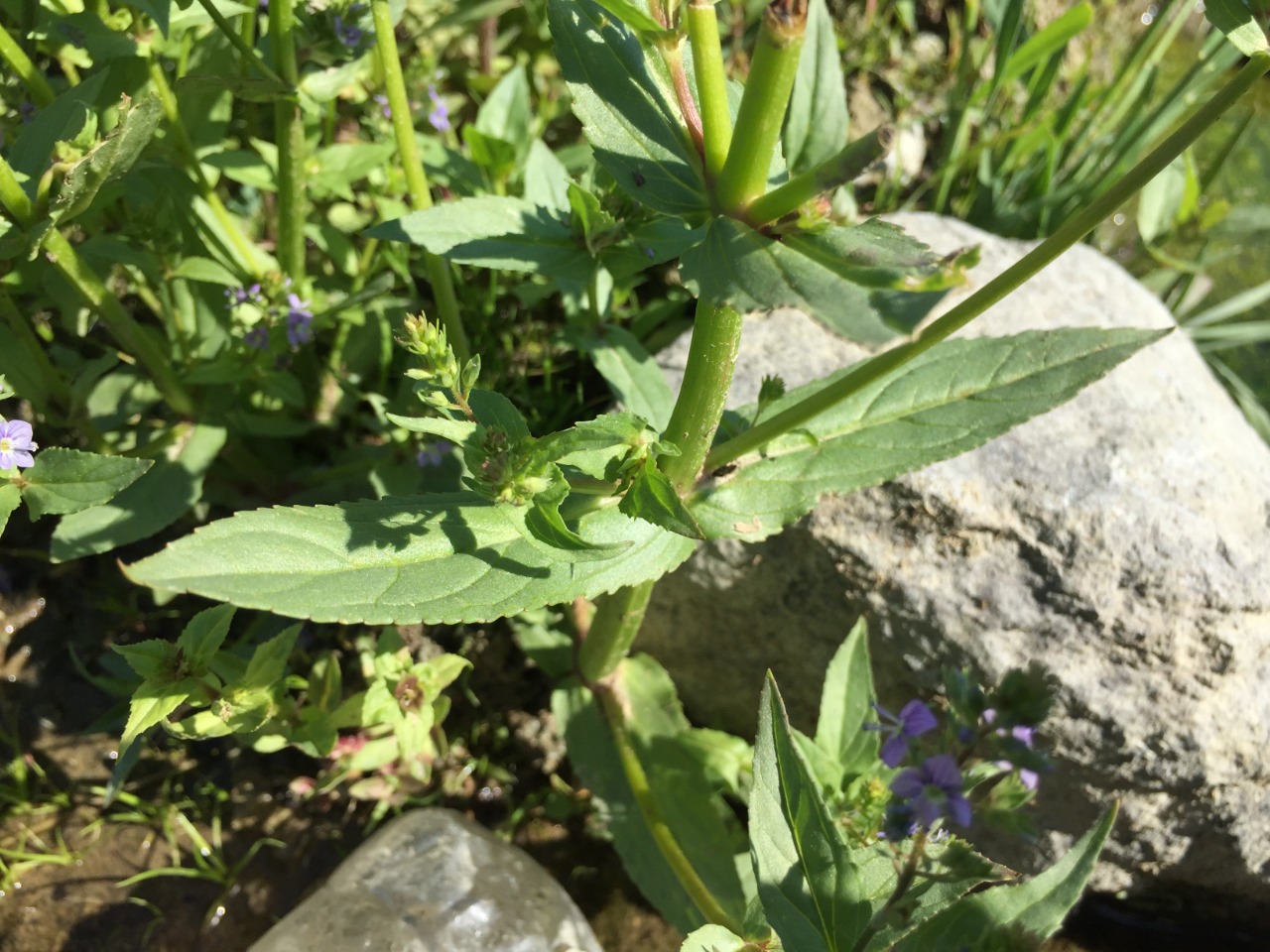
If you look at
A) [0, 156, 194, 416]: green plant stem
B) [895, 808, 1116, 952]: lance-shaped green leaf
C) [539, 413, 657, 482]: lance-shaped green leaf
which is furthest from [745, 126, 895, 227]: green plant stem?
[0, 156, 194, 416]: green plant stem

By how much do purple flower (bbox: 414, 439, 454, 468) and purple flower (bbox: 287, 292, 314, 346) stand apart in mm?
400

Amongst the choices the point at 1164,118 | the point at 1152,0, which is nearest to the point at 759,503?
the point at 1164,118

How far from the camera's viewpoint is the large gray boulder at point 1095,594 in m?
2.43

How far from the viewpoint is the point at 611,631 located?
2.44 meters

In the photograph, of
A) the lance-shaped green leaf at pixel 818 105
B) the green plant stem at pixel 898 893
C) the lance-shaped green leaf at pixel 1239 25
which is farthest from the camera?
the lance-shaped green leaf at pixel 818 105

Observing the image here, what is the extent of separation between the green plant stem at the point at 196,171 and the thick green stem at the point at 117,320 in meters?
0.31

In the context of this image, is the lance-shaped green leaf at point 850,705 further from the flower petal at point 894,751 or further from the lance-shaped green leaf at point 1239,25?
the lance-shaped green leaf at point 1239,25

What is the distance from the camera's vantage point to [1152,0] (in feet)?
15.7

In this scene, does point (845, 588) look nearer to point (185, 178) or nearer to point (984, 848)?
point (984, 848)

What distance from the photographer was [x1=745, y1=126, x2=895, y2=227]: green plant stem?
1204mm

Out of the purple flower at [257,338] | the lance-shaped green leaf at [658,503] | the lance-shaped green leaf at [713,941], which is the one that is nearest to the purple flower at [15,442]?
the purple flower at [257,338]

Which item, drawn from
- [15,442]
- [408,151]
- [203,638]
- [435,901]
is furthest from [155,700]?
[408,151]

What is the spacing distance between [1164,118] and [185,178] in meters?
3.02

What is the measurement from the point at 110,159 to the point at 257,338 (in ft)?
2.05
